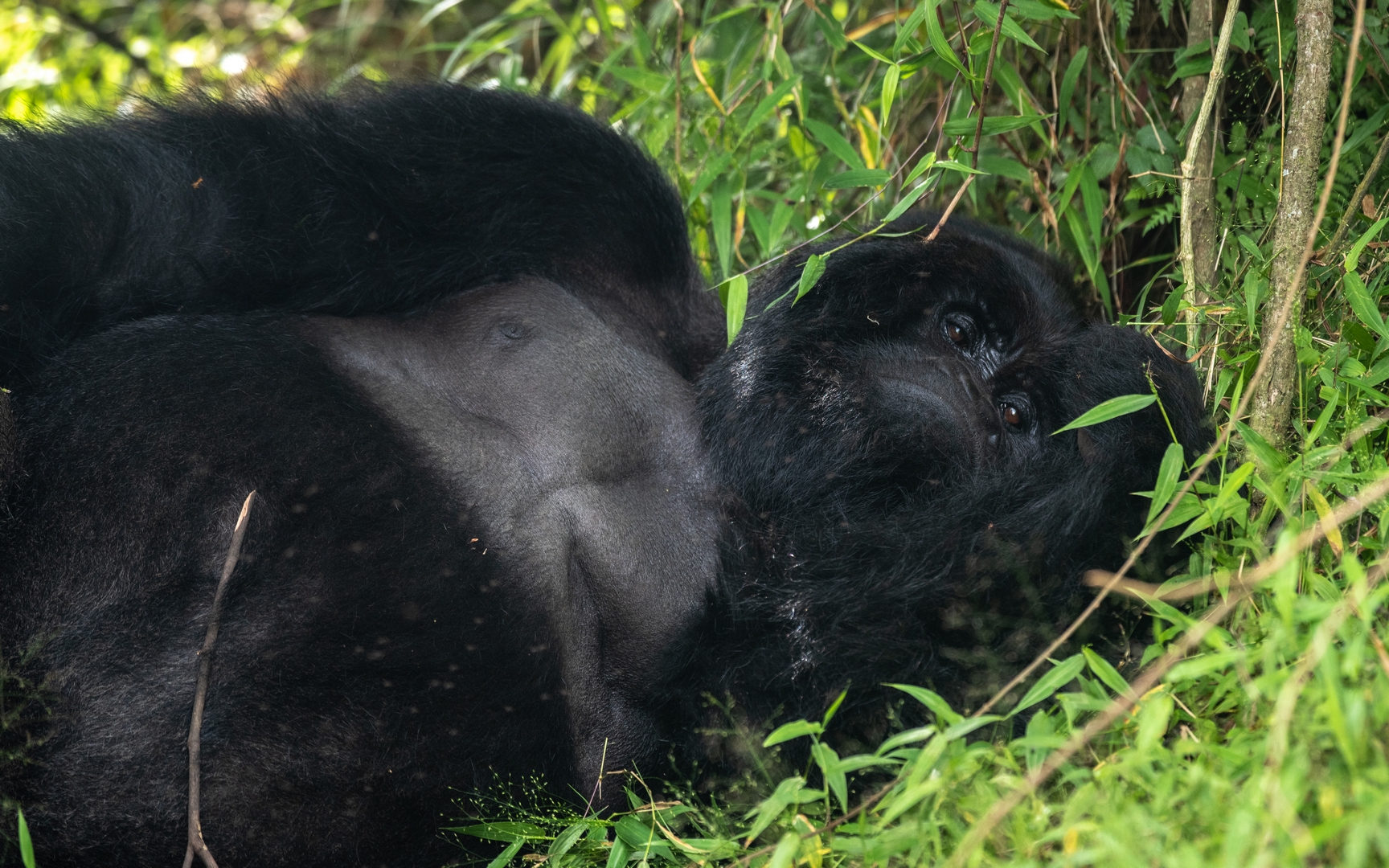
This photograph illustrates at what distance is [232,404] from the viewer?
1.62 meters

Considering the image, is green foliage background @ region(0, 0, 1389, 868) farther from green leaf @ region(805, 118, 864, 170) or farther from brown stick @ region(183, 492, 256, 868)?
brown stick @ region(183, 492, 256, 868)

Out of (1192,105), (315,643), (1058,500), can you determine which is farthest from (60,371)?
(1192,105)

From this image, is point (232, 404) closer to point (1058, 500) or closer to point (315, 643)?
point (315, 643)

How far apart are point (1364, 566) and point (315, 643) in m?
1.40

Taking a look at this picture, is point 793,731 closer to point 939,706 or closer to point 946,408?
point 939,706

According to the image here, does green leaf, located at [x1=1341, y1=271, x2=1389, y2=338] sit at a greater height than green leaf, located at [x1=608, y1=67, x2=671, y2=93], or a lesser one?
lesser

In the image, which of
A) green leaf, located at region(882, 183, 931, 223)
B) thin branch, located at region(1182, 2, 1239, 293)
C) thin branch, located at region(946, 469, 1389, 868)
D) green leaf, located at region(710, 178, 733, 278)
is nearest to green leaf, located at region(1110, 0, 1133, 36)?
thin branch, located at region(1182, 2, 1239, 293)

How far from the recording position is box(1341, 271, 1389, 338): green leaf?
1.63 metres

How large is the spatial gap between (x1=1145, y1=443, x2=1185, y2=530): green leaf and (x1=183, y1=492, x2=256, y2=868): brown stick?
3.98ft

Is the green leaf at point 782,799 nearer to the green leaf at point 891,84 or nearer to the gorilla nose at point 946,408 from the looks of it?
the gorilla nose at point 946,408

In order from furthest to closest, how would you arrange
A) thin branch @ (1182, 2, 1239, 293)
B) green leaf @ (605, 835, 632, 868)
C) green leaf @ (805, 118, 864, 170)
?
1. green leaf @ (805, 118, 864, 170)
2. thin branch @ (1182, 2, 1239, 293)
3. green leaf @ (605, 835, 632, 868)

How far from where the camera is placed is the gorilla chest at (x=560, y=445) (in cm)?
170

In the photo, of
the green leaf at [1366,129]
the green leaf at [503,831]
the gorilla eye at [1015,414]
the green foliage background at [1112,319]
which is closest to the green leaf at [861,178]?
the green foliage background at [1112,319]

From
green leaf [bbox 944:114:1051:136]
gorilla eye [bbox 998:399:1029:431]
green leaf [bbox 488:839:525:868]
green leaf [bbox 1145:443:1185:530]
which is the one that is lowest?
green leaf [bbox 488:839:525:868]
